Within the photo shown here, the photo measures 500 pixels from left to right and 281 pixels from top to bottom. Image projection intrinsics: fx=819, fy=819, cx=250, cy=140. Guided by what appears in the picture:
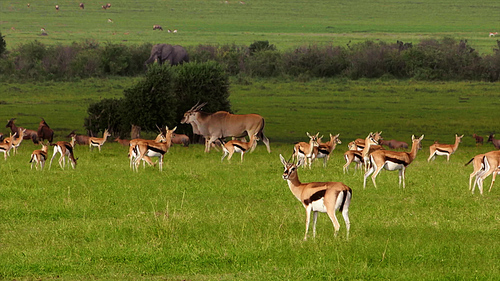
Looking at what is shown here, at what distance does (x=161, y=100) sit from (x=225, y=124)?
17.3 ft

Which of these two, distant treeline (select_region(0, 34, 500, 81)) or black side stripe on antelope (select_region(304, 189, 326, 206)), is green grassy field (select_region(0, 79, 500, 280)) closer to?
black side stripe on antelope (select_region(304, 189, 326, 206))

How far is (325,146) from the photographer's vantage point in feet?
68.7

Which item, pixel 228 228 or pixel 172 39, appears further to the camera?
pixel 172 39

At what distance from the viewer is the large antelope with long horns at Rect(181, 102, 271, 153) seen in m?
26.4

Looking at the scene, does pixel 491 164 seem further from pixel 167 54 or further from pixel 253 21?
pixel 253 21

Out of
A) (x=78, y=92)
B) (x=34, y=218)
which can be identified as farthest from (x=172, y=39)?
(x=34, y=218)

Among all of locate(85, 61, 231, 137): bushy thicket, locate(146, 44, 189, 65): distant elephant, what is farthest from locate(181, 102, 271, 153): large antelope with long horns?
locate(146, 44, 189, 65): distant elephant

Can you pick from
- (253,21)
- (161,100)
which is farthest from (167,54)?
(253,21)

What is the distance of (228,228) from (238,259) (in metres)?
1.89

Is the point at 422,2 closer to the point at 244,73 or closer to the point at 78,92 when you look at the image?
the point at 244,73

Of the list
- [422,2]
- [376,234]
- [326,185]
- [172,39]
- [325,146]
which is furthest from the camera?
[422,2]

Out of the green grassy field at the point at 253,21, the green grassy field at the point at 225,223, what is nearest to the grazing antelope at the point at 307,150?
the green grassy field at the point at 225,223

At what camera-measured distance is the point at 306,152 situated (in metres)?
20.2

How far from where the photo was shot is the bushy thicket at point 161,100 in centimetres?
3144
